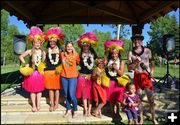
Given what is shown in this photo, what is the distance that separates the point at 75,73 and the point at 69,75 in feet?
0.53

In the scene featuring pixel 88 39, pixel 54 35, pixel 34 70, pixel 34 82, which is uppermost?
pixel 54 35

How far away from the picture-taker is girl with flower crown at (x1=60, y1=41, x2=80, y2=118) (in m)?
7.95

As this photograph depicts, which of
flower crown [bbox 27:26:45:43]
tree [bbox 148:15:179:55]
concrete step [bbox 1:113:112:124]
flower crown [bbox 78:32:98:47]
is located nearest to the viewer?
concrete step [bbox 1:113:112:124]

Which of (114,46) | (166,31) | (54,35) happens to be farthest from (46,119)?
(166,31)

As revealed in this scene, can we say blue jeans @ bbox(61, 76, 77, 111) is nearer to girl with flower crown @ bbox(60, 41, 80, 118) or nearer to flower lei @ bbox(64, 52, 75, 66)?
girl with flower crown @ bbox(60, 41, 80, 118)

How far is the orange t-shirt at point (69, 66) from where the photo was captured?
7969 mm

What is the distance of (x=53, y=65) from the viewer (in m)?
8.34

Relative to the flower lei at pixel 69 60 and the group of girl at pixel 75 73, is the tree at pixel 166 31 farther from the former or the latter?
the flower lei at pixel 69 60

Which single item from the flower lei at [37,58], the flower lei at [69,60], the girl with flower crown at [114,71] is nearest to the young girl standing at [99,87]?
the girl with flower crown at [114,71]

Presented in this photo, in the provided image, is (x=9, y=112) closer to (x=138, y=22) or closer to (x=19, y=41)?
(x=19, y=41)

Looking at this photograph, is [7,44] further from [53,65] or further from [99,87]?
[99,87]

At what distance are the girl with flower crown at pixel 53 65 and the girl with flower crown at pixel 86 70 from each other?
53cm

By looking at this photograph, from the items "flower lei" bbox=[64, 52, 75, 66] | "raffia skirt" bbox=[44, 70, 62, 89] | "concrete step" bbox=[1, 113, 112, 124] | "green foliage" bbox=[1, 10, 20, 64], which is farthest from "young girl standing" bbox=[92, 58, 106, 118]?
"green foliage" bbox=[1, 10, 20, 64]

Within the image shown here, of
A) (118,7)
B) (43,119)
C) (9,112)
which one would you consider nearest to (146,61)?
(43,119)
